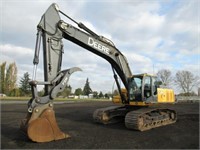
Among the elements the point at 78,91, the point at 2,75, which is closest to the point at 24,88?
the point at 2,75

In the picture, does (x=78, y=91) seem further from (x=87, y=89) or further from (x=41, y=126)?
(x=41, y=126)

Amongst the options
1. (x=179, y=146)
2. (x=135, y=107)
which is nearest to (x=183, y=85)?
(x=135, y=107)

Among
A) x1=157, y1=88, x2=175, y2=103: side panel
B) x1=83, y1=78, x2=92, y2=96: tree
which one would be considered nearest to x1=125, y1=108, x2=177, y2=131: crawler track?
x1=157, y1=88, x2=175, y2=103: side panel

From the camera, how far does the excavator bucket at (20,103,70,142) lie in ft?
25.2

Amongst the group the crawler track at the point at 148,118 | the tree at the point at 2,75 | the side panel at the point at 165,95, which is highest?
the tree at the point at 2,75

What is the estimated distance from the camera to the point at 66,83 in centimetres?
906

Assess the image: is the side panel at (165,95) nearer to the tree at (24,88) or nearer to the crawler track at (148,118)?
the crawler track at (148,118)

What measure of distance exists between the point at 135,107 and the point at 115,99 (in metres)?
1.20

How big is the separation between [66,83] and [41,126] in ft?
6.45

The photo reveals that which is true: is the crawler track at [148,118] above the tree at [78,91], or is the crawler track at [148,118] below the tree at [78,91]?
below

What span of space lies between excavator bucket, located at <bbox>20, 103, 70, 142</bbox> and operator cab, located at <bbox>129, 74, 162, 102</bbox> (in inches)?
201

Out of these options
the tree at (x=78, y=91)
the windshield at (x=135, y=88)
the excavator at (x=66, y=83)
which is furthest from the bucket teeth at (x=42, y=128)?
the tree at (x=78, y=91)

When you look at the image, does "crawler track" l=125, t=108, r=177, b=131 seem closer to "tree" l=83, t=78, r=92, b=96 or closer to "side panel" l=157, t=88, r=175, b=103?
"side panel" l=157, t=88, r=175, b=103

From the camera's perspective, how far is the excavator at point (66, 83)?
8094 millimetres
